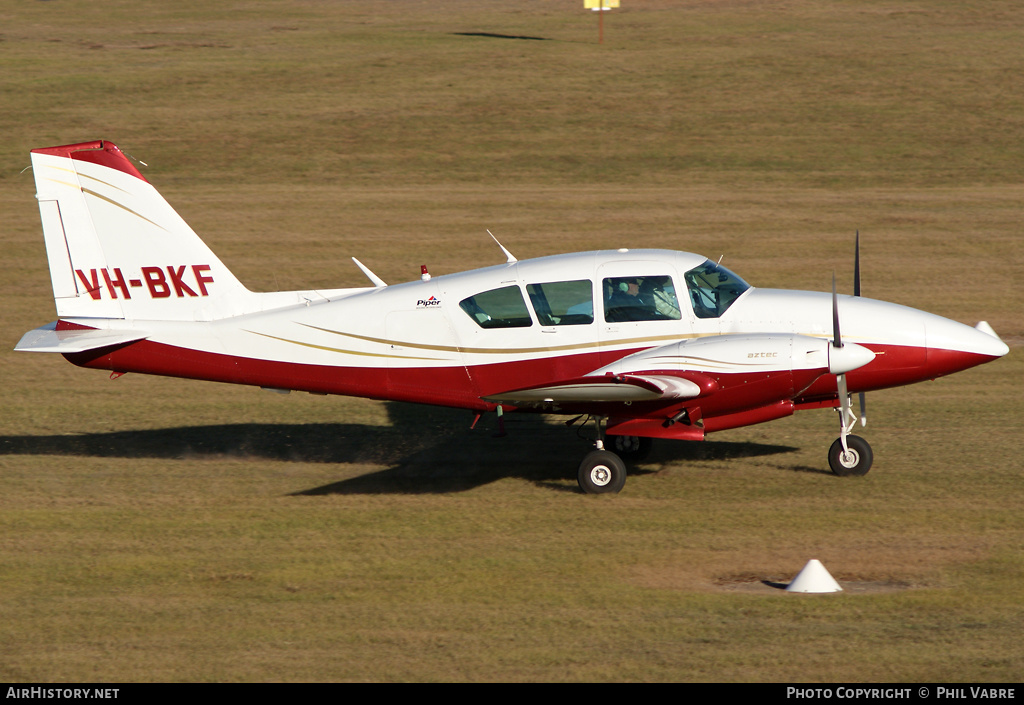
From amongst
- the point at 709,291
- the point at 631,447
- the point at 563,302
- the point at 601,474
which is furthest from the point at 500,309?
the point at 631,447

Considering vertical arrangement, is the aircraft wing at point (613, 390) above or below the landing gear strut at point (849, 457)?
above

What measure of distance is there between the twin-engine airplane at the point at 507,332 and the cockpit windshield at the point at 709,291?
0.6 inches

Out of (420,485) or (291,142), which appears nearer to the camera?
(420,485)

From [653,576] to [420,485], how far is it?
3.37 m

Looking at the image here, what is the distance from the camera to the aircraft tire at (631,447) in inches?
491

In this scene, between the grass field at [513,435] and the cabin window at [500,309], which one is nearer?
the grass field at [513,435]

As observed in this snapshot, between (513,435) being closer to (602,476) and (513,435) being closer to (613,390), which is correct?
(602,476)

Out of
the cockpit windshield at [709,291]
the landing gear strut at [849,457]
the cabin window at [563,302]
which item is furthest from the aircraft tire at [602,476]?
the landing gear strut at [849,457]

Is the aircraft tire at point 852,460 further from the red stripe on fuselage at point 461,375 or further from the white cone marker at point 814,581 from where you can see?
the white cone marker at point 814,581

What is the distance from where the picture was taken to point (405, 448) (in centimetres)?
1315

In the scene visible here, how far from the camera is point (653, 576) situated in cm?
941

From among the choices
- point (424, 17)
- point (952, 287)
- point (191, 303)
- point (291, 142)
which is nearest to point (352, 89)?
point (291, 142)
